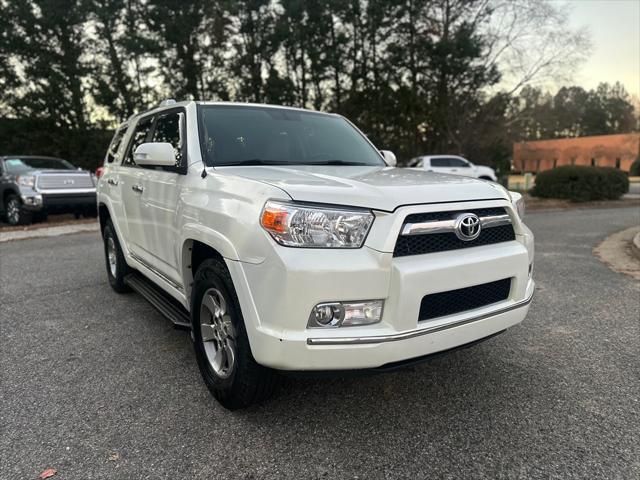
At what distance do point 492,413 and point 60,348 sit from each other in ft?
10.6

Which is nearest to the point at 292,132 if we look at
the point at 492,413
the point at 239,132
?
the point at 239,132

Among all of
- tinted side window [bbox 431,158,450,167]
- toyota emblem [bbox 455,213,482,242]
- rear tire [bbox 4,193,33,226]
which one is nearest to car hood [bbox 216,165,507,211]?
toyota emblem [bbox 455,213,482,242]

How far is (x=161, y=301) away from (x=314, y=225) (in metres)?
2.13

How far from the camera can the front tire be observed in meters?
2.46

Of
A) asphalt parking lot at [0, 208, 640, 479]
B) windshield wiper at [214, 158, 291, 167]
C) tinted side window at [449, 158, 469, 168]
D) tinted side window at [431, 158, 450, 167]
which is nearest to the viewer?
asphalt parking lot at [0, 208, 640, 479]

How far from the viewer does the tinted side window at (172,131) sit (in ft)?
11.3

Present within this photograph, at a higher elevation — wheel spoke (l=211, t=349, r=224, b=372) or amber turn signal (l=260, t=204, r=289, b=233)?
amber turn signal (l=260, t=204, r=289, b=233)

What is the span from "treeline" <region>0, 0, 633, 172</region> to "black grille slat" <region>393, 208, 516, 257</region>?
2279 centimetres

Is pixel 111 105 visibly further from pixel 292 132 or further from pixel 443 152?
pixel 292 132

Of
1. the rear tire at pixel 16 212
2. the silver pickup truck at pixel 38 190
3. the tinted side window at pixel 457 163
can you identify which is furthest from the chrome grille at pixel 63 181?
the tinted side window at pixel 457 163

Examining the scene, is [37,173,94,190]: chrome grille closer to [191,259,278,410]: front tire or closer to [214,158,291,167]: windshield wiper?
[214,158,291,167]: windshield wiper

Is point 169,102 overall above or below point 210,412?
above

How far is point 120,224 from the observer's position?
4734mm

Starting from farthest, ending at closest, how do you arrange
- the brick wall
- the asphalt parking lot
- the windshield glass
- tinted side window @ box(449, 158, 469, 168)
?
1. the brick wall
2. tinted side window @ box(449, 158, 469, 168)
3. the windshield glass
4. the asphalt parking lot
